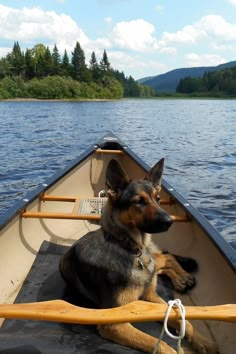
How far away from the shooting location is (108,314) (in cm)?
304

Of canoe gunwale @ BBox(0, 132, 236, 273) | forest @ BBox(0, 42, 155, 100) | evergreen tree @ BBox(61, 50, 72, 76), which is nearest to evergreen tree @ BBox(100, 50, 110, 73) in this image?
forest @ BBox(0, 42, 155, 100)

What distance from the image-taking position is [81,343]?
4.27m

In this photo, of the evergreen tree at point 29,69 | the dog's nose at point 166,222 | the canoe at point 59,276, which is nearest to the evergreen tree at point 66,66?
the evergreen tree at point 29,69

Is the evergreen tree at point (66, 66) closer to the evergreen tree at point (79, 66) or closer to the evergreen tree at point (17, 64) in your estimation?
the evergreen tree at point (79, 66)

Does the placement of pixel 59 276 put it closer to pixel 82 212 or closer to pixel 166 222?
pixel 82 212

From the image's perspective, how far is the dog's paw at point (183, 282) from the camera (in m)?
5.43

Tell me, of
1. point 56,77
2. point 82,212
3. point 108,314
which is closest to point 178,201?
point 82,212

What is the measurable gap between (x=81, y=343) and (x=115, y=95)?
12460 cm

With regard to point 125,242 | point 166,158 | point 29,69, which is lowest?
point 166,158

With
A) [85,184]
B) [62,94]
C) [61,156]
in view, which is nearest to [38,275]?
[85,184]

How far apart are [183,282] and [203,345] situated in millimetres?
1303

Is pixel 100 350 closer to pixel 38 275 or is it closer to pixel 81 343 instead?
pixel 81 343

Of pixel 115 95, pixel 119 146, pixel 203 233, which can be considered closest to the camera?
pixel 203 233

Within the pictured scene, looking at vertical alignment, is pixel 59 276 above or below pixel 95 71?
above
